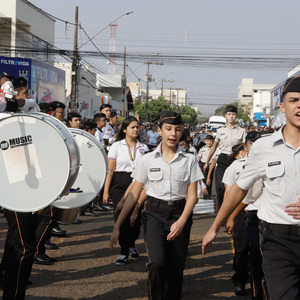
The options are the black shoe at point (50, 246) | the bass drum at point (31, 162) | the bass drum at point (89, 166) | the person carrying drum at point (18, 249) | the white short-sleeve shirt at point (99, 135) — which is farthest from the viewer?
the white short-sleeve shirt at point (99, 135)

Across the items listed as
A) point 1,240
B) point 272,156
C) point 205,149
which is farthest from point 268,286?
point 205,149

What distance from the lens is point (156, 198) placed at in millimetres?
5461

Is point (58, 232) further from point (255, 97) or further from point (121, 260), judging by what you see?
point (255, 97)

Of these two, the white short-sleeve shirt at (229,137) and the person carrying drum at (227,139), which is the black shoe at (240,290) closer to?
the person carrying drum at (227,139)

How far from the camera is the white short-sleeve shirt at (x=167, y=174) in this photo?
5457mm

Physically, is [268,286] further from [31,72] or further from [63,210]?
[31,72]

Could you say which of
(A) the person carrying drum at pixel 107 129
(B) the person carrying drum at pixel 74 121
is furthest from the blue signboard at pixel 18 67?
(B) the person carrying drum at pixel 74 121

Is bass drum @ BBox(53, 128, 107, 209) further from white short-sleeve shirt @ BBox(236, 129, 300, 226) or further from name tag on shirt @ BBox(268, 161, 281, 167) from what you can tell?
name tag on shirt @ BBox(268, 161, 281, 167)

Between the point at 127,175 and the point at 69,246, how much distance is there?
171 cm

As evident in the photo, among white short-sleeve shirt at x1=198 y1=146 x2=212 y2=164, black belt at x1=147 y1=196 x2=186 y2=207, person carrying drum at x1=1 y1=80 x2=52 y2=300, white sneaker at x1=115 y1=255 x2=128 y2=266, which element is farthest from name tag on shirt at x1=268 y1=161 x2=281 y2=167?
white short-sleeve shirt at x1=198 y1=146 x2=212 y2=164

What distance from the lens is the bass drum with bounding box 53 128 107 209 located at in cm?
764

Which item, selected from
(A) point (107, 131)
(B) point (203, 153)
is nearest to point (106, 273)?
(A) point (107, 131)

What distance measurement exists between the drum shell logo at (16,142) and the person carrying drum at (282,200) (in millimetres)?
2117

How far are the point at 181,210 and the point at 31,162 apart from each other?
145 centimetres
